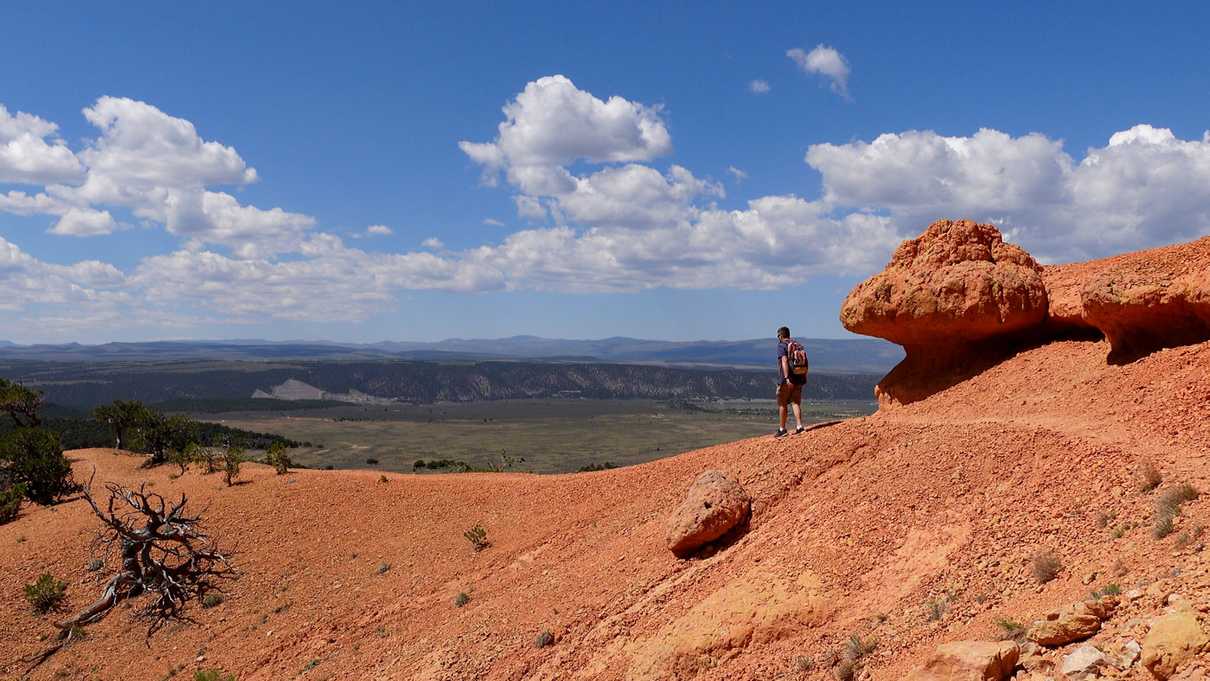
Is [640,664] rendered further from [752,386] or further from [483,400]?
[752,386]

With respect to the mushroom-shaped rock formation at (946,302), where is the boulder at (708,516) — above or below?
below

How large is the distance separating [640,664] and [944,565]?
3.89 metres

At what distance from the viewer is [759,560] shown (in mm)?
9781

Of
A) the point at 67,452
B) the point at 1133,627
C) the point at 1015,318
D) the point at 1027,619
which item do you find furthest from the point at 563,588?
the point at 67,452

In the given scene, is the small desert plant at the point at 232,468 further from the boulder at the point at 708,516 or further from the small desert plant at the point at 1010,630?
the small desert plant at the point at 1010,630

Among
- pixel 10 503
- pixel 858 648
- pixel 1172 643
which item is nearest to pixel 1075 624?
pixel 1172 643

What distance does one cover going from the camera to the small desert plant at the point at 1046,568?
22.2 feet

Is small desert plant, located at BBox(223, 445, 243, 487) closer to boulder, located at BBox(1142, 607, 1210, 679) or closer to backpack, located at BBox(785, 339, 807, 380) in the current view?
backpack, located at BBox(785, 339, 807, 380)

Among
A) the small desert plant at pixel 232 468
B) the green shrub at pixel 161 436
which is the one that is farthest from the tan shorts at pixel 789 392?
the green shrub at pixel 161 436

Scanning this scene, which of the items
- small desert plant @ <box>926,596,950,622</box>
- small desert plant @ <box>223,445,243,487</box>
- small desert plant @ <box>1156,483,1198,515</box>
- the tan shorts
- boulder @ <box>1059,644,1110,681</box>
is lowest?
small desert plant @ <box>223,445,243,487</box>

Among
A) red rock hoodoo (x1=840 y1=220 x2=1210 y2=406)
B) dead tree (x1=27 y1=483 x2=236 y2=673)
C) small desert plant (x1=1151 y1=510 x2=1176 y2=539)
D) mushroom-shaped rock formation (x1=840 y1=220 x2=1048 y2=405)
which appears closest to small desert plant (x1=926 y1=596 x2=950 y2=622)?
small desert plant (x1=1151 y1=510 x2=1176 y2=539)

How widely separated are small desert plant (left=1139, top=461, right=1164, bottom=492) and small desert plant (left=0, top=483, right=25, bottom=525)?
Result: 32.4m

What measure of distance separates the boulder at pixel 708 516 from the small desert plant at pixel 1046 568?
499 centimetres

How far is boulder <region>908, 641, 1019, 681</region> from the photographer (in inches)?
215
